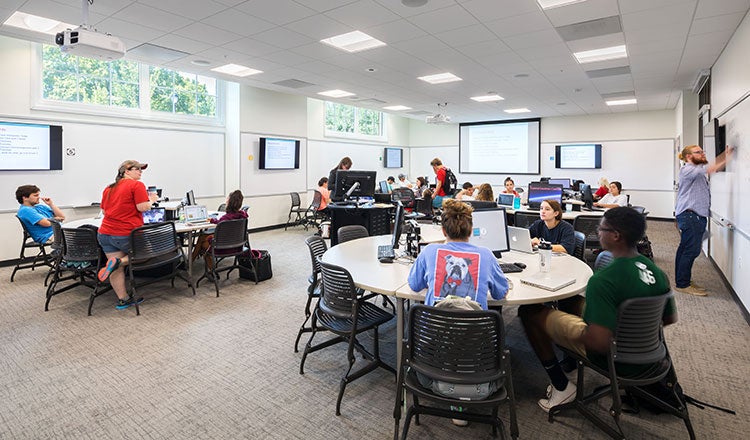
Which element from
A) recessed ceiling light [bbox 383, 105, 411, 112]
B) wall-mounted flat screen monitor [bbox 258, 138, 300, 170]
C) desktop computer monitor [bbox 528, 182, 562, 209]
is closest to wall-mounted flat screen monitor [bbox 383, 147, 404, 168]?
recessed ceiling light [bbox 383, 105, 411, 112]

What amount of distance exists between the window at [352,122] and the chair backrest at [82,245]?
7.88m

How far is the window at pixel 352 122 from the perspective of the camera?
460 inches

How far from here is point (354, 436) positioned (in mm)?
2205

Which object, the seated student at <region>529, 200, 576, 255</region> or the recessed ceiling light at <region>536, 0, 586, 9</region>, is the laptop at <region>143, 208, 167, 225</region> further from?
the recessed ceiling light at <region>536, 0, 586, 9</region>

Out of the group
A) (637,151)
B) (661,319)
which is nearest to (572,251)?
(661,319)

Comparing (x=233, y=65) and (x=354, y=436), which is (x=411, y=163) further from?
(x=354, y=436)

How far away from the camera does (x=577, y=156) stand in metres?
12.1

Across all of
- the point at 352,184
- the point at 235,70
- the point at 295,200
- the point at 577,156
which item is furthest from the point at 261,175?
the point at 577,156

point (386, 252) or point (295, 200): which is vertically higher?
point (295, 200)

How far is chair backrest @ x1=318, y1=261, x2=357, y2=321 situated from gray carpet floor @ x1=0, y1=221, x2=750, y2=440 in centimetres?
56

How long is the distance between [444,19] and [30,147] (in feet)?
20.4

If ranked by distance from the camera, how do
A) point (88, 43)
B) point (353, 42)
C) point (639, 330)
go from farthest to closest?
point (353, 42) < point (88, 43) < point (639, 330)

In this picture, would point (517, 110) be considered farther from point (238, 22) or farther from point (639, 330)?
point (639, 330)

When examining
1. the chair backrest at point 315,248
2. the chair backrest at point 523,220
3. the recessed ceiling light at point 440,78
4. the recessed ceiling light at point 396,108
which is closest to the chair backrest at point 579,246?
the chair backrest at point 523,220
